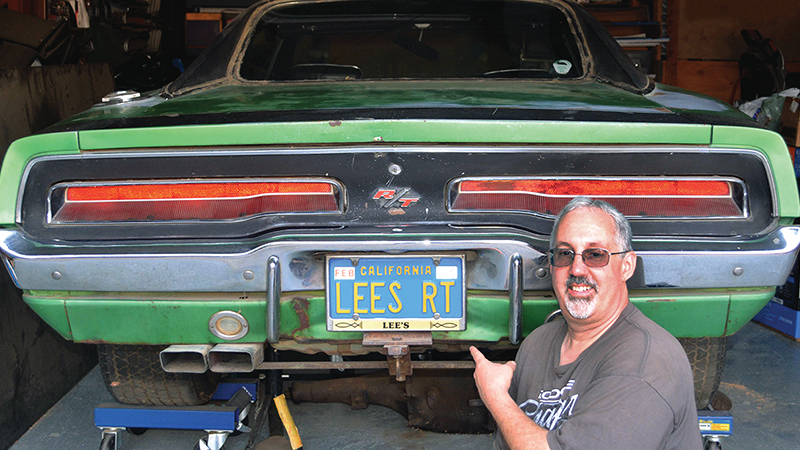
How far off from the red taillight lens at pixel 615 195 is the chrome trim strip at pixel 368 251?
0.09 metres

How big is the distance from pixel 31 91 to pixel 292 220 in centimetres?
186

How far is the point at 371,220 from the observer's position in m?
1.96

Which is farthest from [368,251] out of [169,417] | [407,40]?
[407,40]

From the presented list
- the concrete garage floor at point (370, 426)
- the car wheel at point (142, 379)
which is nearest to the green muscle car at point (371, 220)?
the car wheel at point (142, 379)

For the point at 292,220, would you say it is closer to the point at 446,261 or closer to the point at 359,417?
the point at 446,261

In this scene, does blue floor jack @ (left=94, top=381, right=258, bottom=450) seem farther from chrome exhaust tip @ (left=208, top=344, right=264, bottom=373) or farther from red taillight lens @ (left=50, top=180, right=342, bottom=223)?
red taillight lens @ (left=50, top=180, right=342, bottom=223)

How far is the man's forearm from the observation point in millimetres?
1531

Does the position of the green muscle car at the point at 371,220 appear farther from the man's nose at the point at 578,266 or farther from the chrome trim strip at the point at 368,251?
the man's nose at the point at 578,266

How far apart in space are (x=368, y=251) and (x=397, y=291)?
14 cm

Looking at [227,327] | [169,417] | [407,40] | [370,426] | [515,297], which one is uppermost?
[407,40]

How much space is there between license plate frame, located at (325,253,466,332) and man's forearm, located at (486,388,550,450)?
0.92ft

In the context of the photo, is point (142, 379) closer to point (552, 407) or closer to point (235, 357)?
point (235, 357)

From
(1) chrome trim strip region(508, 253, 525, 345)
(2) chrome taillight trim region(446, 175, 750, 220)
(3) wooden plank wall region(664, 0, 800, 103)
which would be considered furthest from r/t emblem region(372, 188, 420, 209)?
(3) wooden plank wall region(664, 0, 800, 103)

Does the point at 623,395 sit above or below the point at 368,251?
below
